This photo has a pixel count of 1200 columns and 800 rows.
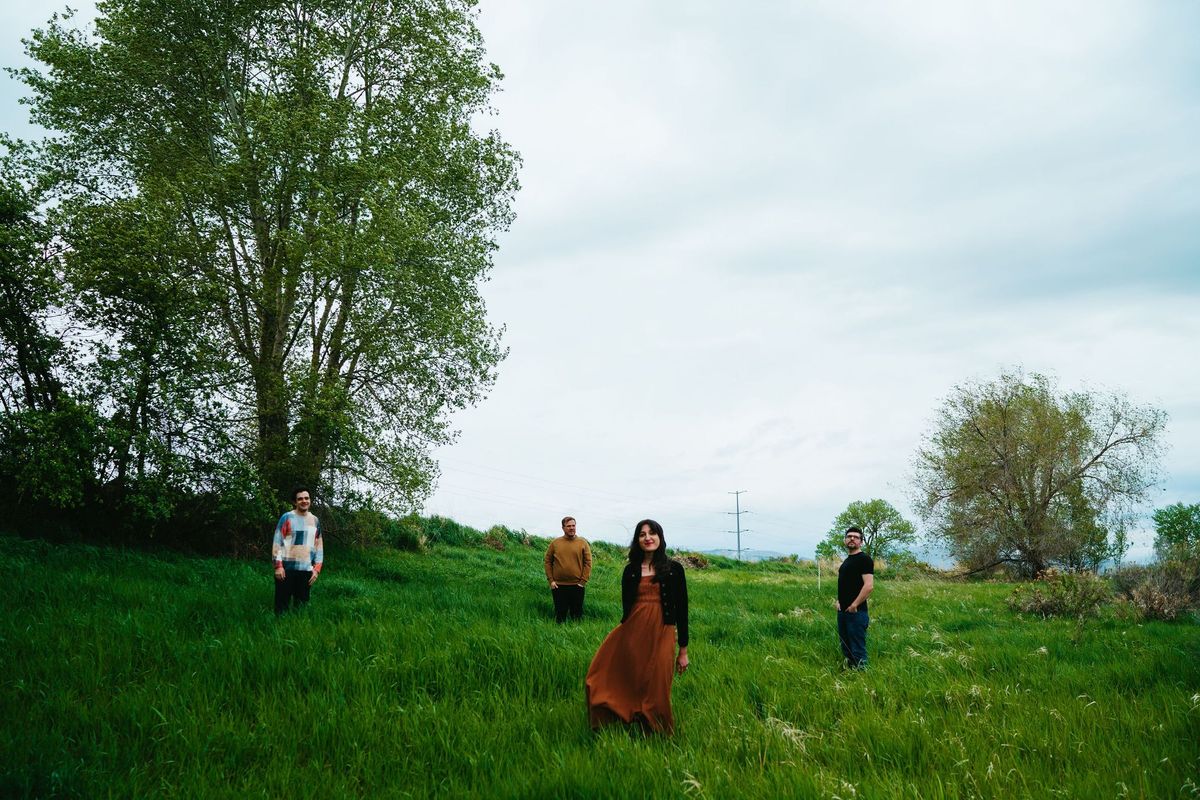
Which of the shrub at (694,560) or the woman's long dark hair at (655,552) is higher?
the woman's long dark hair at (655,552)

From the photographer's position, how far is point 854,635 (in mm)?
9156

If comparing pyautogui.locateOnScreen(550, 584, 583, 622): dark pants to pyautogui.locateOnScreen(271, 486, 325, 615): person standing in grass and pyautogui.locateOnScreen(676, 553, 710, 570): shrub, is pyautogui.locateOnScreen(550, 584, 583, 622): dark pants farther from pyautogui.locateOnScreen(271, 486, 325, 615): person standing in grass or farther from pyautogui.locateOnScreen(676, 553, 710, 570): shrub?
pyautogui.locateOnScreen(676, 553, 710, 570): shrub

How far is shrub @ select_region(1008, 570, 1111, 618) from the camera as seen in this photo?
15.0 m

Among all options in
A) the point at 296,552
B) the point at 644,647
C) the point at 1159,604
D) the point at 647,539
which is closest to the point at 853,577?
the point at 647,539

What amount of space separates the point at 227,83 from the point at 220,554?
510 inches

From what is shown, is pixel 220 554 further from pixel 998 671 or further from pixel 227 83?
pixel 998 671

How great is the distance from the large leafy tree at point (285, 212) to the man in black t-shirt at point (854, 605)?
11.2m

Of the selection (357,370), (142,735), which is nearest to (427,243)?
(357,370)

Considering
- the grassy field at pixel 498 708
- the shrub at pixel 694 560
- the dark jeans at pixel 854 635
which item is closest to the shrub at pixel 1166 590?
the grassy field at pixel 498 708

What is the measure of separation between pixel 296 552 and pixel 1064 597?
1724 cm

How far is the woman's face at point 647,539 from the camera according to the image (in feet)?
21.9

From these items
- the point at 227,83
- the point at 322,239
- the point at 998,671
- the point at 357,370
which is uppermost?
the point at 227,83

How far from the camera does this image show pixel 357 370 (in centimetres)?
1817

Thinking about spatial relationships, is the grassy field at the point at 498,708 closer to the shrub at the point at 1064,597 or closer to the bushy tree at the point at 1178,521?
the shrub at the point at 1064,597
